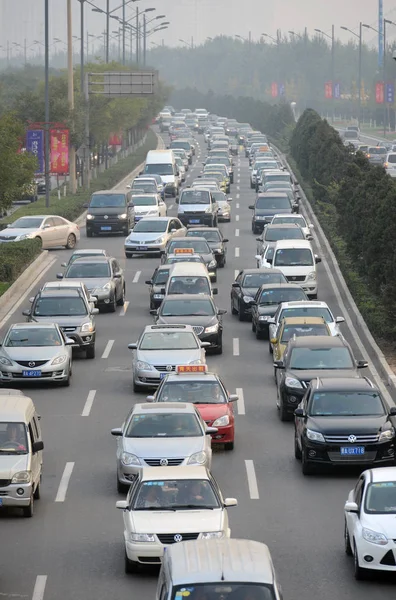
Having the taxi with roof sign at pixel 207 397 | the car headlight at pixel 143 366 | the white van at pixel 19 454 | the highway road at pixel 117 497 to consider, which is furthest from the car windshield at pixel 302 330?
the white van at pixel 19 454

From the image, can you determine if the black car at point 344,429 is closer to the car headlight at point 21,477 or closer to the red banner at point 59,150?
the car headlight at point 21,477

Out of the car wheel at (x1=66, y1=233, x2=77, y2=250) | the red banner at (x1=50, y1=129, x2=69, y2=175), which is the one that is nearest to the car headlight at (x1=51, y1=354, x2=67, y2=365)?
the car wheel at (x1=66, y1=233, x2=77, y2=250)

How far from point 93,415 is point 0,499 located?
763 centimetres

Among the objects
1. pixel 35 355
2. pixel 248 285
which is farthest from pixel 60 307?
pixel 248 285

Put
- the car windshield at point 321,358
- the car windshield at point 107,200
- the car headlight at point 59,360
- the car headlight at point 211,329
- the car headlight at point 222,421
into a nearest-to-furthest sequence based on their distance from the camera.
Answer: the car headlight at point 222,421 → the car windshield at point 321,358 → the car headlight at point 59,360 → the car headlight at point 211,329 → the car windshield at point 107,200

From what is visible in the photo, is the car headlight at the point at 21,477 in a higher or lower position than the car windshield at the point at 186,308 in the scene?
lower

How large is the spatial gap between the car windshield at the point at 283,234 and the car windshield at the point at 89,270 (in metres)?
9.32

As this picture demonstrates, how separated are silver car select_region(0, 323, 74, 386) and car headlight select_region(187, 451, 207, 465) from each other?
936 cm

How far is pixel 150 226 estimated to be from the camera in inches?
2039

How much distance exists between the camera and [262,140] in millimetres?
120062

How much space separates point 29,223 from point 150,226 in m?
4.54

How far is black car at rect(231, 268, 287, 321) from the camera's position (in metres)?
39.1

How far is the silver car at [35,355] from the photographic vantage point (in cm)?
2964

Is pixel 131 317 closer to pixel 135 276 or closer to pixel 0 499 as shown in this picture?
pixel 135 276
